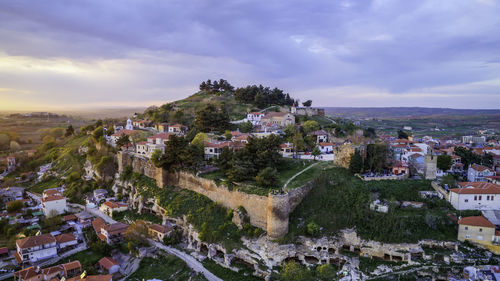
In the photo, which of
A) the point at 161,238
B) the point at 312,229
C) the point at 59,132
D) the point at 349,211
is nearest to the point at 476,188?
the point at 349,211

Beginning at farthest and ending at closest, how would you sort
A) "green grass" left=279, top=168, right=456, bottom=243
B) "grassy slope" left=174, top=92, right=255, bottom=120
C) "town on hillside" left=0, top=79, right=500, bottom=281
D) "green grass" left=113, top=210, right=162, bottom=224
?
"grassy slope" left=174, top=92, right=255, bottom=120 → "green grass" left=113, top=210, right=162, bottom=224 → "green grass" left=279, top=168, right=456, bottom=243 → "town on hillside" left=0, top=79, right=500, bottom=281

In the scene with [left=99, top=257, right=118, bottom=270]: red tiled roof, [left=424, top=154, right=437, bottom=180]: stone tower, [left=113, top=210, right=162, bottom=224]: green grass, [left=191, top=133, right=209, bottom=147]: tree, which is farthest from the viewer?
[left=191, top=133, right=209, bottom=147]: tree

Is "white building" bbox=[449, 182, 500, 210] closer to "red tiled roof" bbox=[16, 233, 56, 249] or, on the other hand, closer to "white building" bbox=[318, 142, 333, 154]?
"white building" bbox=[318, 142, 333, 154]

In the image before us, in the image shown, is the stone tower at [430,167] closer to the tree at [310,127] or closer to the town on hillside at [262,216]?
the town on hillside at [262,216]

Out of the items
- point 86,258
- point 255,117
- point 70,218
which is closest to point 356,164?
point 255,117

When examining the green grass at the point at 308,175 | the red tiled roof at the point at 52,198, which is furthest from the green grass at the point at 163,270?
the red tiled roof at the point at 52,198

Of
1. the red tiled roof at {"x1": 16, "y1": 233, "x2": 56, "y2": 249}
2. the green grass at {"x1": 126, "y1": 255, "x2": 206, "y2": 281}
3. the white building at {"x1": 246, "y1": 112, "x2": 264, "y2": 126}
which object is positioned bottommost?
the green grass at {"x1": 126, "y1": 255, "x2": 206, "y2": 281}

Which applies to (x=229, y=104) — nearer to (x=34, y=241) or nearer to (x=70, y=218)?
(x=70, y=218)

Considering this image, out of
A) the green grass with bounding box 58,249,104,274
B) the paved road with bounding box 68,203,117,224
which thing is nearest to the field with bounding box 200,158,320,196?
the paved road with bounding box 68,203,117,224
